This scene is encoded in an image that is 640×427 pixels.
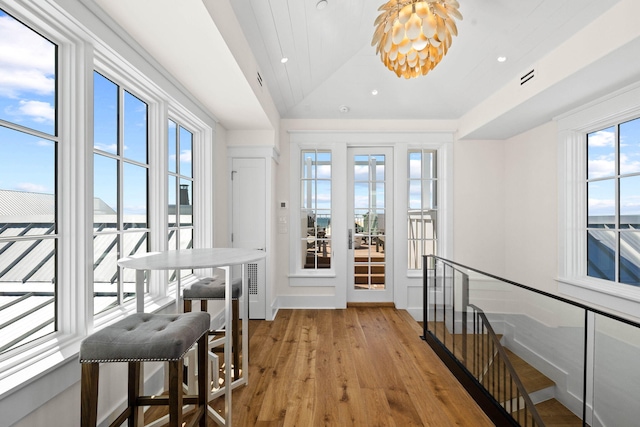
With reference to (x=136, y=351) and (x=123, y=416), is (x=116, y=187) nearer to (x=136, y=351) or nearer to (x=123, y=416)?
(x=136, y=351)

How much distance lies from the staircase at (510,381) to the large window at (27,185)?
2562mm

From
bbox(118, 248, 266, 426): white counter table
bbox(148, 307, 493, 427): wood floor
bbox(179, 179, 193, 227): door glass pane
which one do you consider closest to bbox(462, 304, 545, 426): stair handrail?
bbox(148, 307, 493, 427): wood floor

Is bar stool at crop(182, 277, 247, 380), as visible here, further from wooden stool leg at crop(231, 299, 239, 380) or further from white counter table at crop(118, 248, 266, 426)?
white counter table at crop(118, 248, 266, 426)

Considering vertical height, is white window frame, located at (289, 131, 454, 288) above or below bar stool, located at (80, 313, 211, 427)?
above

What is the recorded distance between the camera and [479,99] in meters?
3.54

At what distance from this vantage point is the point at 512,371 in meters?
1.92

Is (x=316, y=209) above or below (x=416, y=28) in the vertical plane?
below

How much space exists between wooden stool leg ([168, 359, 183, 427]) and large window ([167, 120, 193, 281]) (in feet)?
5.07

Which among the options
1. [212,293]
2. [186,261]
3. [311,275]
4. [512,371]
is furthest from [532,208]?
[186,261]

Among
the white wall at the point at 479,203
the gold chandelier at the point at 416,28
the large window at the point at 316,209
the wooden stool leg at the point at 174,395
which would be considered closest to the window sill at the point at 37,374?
the wooden stool leg at the point at 174,395

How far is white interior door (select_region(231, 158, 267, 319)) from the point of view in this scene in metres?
3.71

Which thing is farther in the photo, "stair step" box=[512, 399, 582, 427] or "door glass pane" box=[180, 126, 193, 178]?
"door glass pane" box=[180, 126, 193, 178]

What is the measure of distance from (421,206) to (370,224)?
761 mm

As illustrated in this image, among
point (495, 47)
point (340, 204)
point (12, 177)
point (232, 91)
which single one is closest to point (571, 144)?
point (495, 47)
